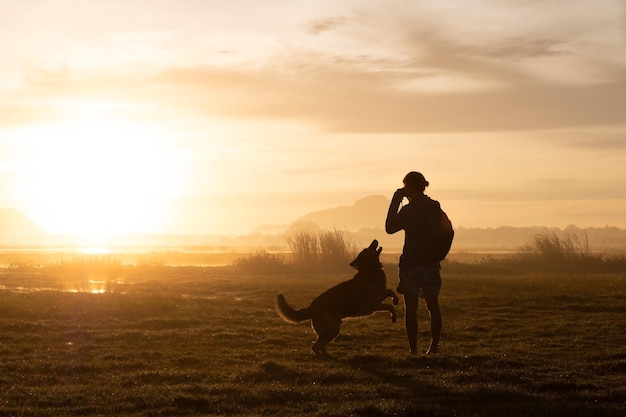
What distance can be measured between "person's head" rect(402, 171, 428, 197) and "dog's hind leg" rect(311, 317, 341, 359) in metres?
2.53

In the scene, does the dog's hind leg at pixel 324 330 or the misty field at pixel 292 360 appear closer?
the misty field at pixel 292 360

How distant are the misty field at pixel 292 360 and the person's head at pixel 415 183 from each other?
A: 2.62 metres

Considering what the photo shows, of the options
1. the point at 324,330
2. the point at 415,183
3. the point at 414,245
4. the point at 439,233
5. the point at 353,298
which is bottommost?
the point at 324,330

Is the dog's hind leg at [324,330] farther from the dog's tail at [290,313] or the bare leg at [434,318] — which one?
the bare leg at [434,318]

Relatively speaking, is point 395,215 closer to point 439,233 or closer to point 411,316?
point 439,233

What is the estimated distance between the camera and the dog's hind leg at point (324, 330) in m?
13.4

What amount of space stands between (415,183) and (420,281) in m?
1.52

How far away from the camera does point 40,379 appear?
12109 mm

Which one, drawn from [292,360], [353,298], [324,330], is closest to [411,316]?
[353,298]

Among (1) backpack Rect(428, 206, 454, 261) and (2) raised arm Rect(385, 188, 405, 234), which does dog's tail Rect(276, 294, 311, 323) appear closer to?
(2) raised arm Rect(385, 188, 405, 234)

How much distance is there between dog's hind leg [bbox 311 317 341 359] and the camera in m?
13.4

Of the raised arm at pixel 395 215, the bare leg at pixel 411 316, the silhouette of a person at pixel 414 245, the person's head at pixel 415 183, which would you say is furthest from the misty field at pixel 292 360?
the person's head at pixel 415 183

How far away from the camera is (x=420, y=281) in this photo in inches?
496

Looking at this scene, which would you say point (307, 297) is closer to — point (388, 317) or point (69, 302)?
point (388, 317)
